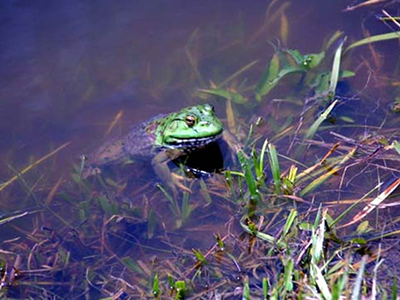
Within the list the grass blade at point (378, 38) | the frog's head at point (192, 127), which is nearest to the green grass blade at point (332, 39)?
the grass blade at point (378, 38)

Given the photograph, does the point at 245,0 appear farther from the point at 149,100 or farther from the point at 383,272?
the point at 383,272

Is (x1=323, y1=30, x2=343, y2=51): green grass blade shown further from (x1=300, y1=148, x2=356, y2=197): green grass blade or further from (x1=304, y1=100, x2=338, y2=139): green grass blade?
(x1=300, y1=148, x2=356, y2=197): green grass blade

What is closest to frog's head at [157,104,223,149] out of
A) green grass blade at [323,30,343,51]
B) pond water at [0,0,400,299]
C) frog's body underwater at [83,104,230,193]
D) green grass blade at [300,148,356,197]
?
frog's body underwater at [83,104,230,193]

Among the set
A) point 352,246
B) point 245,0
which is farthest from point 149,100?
point 352,246

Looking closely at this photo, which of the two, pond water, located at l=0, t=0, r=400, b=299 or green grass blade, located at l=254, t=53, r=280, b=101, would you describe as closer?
pond water, located at l=0, t=0, r=400, b=299

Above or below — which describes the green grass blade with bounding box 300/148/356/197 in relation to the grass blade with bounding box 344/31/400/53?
below

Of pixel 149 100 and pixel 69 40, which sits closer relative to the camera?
pixel 149 100

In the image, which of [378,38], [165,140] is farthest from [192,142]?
[378,38]

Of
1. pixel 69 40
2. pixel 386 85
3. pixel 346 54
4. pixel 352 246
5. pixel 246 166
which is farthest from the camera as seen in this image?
pixel 69 40
